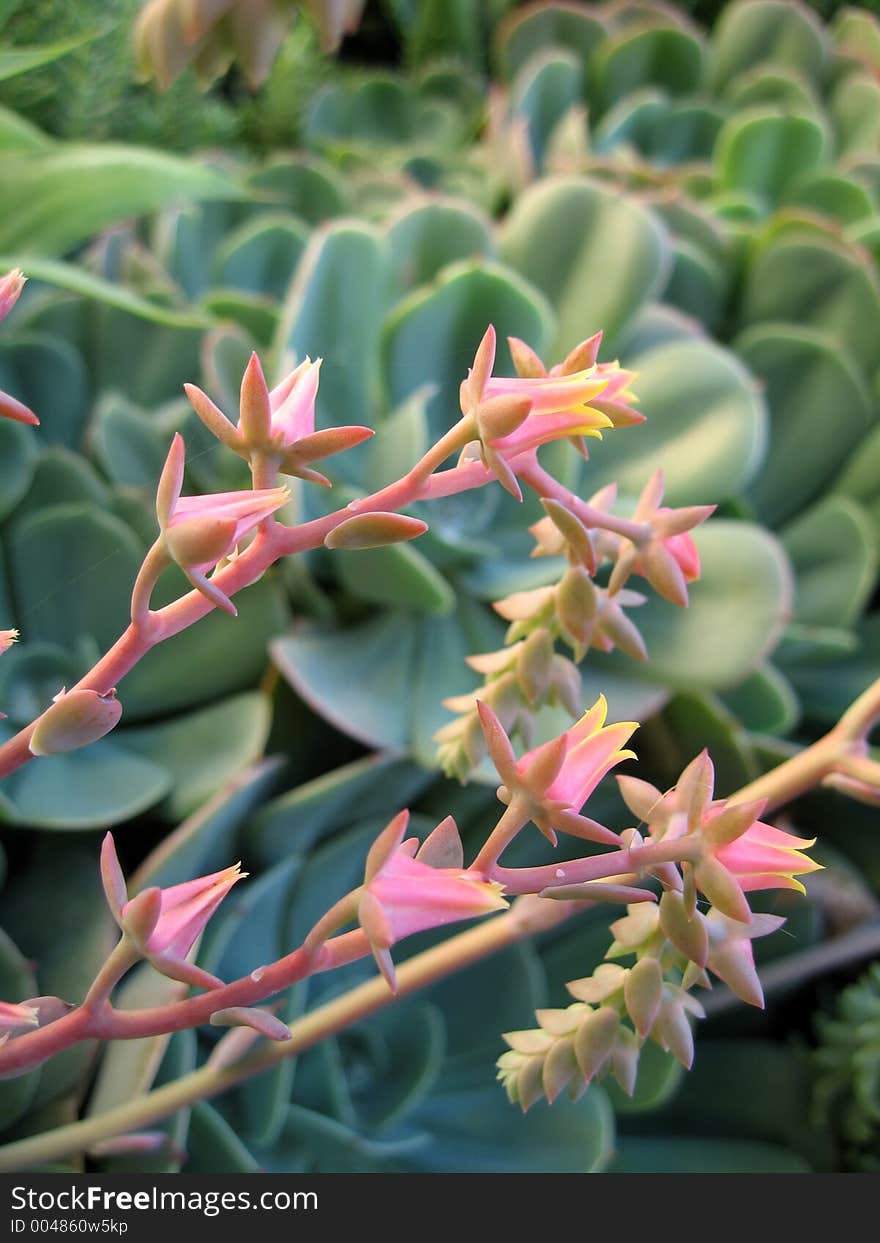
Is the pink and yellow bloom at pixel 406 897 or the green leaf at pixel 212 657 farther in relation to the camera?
the green leaf at pixel 212 657

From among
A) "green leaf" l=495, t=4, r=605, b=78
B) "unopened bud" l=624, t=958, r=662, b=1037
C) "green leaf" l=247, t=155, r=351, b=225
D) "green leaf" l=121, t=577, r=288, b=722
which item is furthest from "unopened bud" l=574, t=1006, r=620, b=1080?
"green leaf" l=495, t=4, r=605, b=78

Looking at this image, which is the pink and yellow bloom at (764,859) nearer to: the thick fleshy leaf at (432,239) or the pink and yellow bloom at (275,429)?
the pink and yellow bloom at (275,429)

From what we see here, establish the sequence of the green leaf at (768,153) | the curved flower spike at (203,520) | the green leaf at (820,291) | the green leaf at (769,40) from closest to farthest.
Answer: the curved flower spike at (203,520)
the green leaf at (820,291)
the green leaf at (768,153)
the green leaf at (769,40)

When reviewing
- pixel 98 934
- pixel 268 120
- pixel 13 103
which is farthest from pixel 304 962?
pixel 268 120

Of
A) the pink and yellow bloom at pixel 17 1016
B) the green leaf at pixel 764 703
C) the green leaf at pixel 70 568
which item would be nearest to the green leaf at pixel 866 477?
the green leaf at pixel 764 703

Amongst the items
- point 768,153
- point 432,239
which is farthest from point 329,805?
point 768,153

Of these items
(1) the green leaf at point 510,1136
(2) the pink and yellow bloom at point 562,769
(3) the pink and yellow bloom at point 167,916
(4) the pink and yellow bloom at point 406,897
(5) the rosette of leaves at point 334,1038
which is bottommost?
(1) the green leaf at point 510,1136
